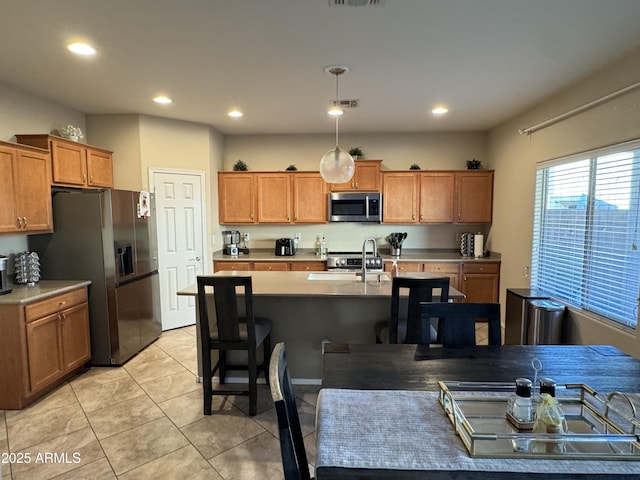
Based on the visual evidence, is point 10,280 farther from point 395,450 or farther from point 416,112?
point 416,112

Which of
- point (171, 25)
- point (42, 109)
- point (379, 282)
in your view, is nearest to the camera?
point (171, 25)

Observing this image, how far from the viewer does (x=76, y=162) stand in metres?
3.66

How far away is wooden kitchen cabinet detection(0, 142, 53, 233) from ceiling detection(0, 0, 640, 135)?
0.70 meters

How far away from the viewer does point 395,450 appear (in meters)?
1.02

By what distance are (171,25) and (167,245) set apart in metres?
2.87

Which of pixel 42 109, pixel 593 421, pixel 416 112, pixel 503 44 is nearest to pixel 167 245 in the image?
pixel 42 109

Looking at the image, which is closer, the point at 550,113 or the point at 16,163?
the point at 16,163

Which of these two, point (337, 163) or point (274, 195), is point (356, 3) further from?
point (274, 195)

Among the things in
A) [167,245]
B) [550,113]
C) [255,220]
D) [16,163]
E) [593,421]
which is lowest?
[593,421]

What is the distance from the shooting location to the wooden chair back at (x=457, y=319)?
1892 mm

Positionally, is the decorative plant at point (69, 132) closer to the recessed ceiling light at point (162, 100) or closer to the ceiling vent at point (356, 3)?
the recessed ceiling light at point (162, 100)

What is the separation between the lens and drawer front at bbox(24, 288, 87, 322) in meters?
2.73

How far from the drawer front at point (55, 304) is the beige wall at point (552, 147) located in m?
4.54

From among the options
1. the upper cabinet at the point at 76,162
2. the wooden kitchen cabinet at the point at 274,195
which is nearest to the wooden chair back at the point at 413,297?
the wooden kitchen cabinet at the point at 274,195
